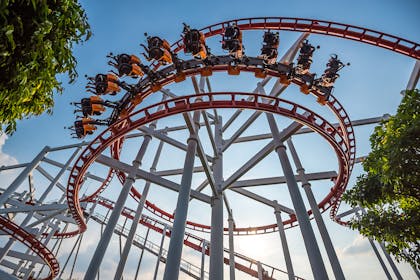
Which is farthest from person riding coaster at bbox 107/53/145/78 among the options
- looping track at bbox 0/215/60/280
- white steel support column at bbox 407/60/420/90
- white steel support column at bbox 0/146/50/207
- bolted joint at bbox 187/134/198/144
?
white steel support column at bbox 407/60/420/90

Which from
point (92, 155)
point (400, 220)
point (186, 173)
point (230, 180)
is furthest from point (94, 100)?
point (400, 220)

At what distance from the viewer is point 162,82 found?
686 cm

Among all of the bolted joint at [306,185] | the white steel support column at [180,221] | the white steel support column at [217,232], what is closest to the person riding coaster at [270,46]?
the white steel support column at [180,221]

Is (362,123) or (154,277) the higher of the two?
(362,123)

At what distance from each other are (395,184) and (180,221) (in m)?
3.65

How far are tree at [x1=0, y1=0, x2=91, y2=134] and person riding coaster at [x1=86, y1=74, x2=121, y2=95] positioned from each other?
15.2ft

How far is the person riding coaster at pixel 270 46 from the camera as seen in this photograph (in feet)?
20.8

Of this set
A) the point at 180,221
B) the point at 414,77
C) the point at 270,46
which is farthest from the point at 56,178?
the point at 414,77

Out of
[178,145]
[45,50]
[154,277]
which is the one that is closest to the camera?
[45,50]

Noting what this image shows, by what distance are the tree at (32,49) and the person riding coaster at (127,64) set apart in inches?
175

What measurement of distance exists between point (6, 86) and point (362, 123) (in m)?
9.70

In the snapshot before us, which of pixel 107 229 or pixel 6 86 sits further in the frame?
pixel 107 229

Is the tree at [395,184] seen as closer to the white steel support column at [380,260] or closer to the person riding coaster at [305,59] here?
the person riding coaster at [305,59]

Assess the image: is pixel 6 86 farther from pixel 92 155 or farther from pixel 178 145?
pixel 178 145
